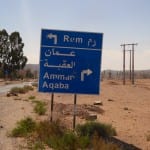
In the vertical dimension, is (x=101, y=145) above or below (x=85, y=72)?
below

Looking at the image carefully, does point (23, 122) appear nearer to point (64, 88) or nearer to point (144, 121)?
point (64, 88)

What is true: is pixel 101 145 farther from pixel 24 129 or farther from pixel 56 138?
pixel 24 129

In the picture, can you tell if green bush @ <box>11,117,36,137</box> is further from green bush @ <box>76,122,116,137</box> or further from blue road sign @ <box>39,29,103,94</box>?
green bush @ <box>76,122,116,137</box>

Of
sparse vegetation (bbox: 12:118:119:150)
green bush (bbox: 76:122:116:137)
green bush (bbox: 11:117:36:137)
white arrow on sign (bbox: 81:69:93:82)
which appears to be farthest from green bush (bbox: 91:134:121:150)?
white arrow on sign (bbox: 81:69:93:82)

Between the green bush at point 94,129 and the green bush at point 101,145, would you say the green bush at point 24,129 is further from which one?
the green bush at point 101,145

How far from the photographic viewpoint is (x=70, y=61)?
14633mm

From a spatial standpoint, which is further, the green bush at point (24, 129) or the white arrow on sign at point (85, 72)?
the white arrow on sign at point (85, 72)

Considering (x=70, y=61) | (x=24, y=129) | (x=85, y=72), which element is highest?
(x=70, y=61)

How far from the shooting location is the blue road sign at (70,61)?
14.5 meters

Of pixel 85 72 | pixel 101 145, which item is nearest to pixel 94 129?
pixel 85 72

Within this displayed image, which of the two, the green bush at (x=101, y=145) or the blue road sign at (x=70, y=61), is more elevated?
the blue road sign at (x=70, y=61)

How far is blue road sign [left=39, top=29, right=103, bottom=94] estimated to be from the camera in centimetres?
1451

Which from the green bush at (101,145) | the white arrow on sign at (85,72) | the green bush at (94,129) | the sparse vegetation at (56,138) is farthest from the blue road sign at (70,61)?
the green bush at (101,145)

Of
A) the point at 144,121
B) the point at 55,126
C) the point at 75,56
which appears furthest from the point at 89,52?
the point at 144,121
